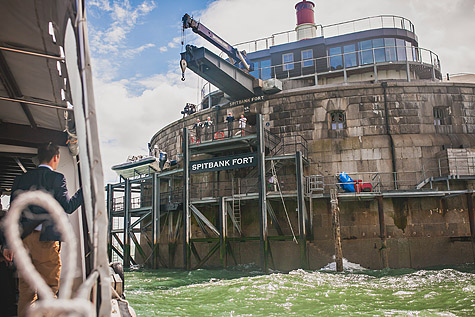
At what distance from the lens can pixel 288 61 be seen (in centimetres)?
2495

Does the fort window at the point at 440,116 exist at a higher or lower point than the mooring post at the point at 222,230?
higher

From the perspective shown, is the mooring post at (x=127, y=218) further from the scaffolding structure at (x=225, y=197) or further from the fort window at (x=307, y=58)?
the fort window at (x=307, y=58)

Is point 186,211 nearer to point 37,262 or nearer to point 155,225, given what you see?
point 155,225

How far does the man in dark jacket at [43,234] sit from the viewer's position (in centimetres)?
327

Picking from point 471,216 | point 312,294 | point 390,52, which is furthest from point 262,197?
point 390,52

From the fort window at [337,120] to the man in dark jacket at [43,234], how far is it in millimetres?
18327

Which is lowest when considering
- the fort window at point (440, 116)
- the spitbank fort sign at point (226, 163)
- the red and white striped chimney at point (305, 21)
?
the spitbank fort sign at point (226, 163)

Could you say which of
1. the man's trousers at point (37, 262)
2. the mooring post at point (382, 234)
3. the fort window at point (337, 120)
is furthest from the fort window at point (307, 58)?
the man's trousers at point (37, 262)

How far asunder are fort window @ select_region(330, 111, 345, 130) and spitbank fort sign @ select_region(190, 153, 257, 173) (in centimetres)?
493

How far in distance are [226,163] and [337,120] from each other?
602 centimetres

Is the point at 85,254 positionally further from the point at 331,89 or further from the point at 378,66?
the point at 378,66

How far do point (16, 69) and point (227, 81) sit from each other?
1704cm

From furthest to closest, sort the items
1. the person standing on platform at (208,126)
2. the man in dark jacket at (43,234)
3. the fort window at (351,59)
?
1. the fort window at (351,59)
2. the person standing on platform at (208,126)
3. the man in dark jacket at (43,234)

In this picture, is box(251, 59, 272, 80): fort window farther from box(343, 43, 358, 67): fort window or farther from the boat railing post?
the boat railing post
